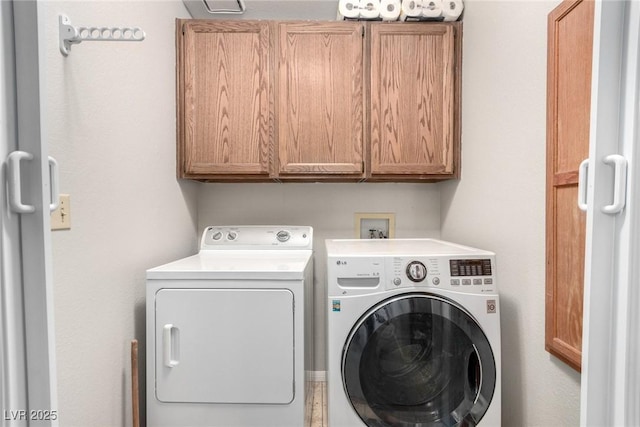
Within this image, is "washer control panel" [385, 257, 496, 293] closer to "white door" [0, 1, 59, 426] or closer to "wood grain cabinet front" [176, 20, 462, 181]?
"wood grain cabinet front" [176, 20, 462, 181]

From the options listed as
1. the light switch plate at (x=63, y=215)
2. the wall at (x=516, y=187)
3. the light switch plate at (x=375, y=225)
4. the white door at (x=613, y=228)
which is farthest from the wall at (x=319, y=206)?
the white door at (x=613, y=228)

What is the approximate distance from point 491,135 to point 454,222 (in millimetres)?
589

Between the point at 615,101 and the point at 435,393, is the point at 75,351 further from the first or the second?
the point at 615,101

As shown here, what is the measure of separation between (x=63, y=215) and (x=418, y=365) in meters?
1.34

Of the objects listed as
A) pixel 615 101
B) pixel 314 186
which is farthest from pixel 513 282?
pixel 314 186

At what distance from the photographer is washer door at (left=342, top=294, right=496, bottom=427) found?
4.30 feet

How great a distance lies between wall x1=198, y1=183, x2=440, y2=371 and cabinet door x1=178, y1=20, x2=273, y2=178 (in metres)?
0.35

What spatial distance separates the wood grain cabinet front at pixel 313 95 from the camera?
1844 millimetres

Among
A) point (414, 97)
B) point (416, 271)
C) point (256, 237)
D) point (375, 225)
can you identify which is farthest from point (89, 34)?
point (375, 225)

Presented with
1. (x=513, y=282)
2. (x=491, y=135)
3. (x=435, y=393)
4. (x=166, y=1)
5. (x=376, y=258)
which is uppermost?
(x=166, y=1)

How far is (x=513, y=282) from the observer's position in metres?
1.41

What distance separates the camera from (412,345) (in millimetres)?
1329

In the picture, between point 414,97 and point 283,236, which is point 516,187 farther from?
point 283,236

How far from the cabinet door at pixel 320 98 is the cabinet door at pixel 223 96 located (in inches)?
4.0
